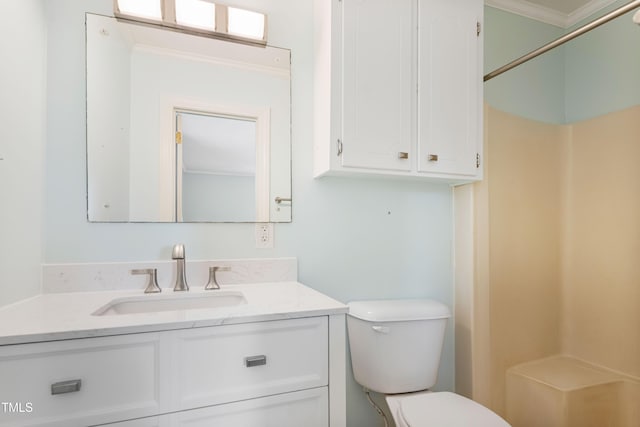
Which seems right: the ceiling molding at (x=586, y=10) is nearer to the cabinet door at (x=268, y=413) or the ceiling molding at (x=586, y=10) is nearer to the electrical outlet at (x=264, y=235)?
the electrical outlet at (x=264, y=235)

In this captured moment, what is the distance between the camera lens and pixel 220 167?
1463 millimetres

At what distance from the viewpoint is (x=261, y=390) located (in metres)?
0.96

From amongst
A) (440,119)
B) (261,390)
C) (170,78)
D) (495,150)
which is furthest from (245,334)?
(495,150)

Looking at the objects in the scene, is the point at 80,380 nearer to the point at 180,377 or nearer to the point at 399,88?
the point at 180,377

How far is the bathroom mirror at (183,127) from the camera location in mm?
1337

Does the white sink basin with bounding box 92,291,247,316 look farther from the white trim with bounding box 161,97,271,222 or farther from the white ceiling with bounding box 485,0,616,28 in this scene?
the white ceiling with bounding box 485,0,616,28

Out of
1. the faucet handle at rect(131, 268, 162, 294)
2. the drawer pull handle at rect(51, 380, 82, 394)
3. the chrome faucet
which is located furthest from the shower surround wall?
the drawer pull handle at rect(51, 380, 82, 394)

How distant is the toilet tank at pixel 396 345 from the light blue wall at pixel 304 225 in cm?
18

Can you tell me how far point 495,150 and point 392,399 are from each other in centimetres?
136

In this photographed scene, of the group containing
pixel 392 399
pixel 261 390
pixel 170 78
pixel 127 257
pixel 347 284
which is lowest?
pixel 392 399

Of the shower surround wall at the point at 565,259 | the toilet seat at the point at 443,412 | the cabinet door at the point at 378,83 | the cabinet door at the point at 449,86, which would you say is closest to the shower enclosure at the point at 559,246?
the shower surround wall at the point at 565,259

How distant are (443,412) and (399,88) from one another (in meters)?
1.30

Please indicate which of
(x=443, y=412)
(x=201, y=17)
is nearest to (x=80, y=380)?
(x=443, y=412)

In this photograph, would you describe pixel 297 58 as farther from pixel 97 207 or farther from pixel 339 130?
pixel 97 207
